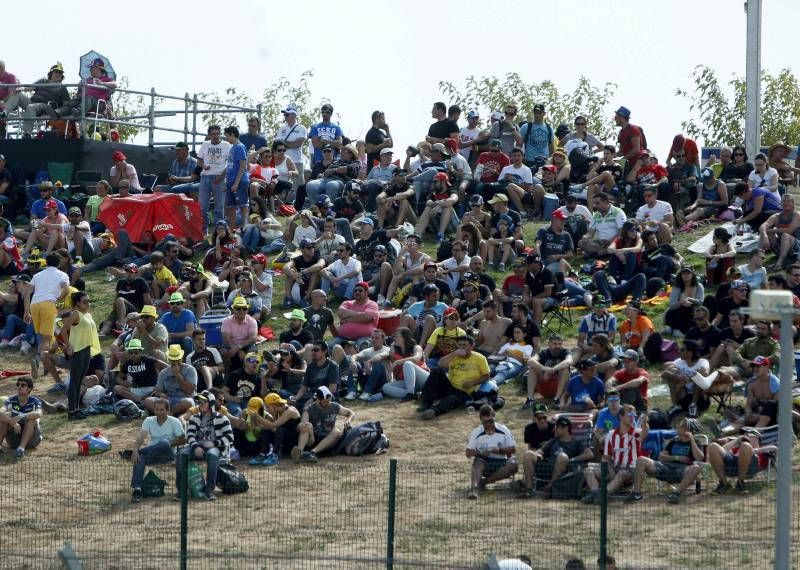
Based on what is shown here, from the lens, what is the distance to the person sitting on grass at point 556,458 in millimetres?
17078

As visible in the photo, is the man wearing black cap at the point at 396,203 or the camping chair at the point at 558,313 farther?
the man wearing black cap at the point at 396,203

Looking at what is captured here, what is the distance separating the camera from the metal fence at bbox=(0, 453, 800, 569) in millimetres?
15391

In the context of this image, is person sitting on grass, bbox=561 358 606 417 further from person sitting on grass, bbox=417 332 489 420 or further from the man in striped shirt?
the man in striped shirt

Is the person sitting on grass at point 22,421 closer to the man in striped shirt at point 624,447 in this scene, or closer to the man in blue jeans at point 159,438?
the man in blue jeans at point 159,438

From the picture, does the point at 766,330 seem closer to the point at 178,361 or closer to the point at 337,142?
the point at 178,361

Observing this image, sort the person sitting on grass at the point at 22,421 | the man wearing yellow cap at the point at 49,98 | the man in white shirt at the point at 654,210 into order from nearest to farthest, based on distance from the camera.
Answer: the person sitting on grass at the point at 22,421
the man in white shirt at the point at 654,210
the man wearing yellow cap at the point at 49,98

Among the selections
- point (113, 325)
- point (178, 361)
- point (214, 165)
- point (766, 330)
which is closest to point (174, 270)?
point (113, 325)

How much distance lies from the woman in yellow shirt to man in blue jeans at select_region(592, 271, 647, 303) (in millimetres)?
7400

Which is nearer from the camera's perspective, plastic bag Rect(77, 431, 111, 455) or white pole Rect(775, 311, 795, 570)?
white pole Rect(775, 311, 795, 570)

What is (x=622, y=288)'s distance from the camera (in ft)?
77.4

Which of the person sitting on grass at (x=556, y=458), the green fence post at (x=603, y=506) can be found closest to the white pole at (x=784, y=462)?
the green fence post at (x=603, y=506)

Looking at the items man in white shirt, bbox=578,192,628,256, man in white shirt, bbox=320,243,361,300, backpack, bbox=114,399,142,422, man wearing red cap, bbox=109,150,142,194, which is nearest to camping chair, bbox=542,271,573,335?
man in white shirt, bbox=578,192,628,256

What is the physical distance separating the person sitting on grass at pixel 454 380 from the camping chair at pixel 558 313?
272 centimetres

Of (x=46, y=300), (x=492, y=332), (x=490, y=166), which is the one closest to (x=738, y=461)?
(x=492, y=332)
